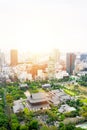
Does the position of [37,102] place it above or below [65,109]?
above

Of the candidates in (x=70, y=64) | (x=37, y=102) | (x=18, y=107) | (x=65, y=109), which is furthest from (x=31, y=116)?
(x=70, y=64)

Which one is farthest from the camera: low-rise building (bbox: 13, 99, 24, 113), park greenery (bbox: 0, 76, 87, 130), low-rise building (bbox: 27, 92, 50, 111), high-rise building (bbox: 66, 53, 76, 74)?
high-rise building (bbox: 66, 53, 76, 74)

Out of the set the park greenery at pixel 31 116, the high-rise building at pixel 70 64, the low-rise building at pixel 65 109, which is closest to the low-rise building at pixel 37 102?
the park greenery at pixel 31 116

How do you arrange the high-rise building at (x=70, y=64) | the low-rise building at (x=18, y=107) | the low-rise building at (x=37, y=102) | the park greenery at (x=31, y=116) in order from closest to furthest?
1. the park greenery at (x=31, y=116)
2. the low-rise building at (x=18, y=107)
3. the low-rise building at (x=37, y=102)
4. the high-rise building at (x=70, y=64)

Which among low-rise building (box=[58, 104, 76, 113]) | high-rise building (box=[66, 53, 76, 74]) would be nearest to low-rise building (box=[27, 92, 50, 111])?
low-rise building (box=[58, 104, 76, 113])

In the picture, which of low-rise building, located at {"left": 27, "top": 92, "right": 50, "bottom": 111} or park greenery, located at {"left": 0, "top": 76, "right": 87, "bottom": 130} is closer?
park greenery, located at {"left": 0, "top": 76, "right": 87, "bottom": 130}

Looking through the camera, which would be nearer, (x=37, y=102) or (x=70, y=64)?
(x=37, y=102)

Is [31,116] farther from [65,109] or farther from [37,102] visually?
[65,109]

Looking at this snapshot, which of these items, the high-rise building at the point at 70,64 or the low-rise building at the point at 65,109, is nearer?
the low-rise building at the point at 65,109

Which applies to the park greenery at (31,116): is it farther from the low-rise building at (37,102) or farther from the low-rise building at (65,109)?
the low-rise building at (37,102)

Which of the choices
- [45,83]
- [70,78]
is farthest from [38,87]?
[70,78]

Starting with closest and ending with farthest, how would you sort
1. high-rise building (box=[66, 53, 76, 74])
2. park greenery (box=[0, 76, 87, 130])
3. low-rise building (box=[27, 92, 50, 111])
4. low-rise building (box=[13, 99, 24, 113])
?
park greenery (box=[0, 76, 87, 130])
low-rise building (box=[13, 99, 24, 113])
low-rise building (box=[27, 92, 50, 111])
high-rise building (box=[66, 53, 76, 74])

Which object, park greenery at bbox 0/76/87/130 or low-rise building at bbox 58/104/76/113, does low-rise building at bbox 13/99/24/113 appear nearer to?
park greenery at bbox 0/76/87/130
